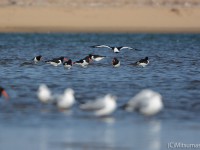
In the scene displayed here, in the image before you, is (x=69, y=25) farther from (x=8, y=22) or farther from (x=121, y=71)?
(x=121, y=71)

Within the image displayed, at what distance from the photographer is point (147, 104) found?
47.6 ft

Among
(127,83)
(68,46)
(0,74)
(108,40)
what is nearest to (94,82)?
(127,83)

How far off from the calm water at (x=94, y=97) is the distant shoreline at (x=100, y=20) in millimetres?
21339

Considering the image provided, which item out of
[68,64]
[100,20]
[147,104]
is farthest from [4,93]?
[100,20]

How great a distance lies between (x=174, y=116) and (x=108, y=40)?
29919 mm

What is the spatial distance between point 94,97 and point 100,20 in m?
36.8

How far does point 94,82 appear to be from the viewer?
20203mm

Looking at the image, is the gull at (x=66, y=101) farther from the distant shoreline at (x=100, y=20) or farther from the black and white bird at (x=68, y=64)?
the distant shoreline at (x=100, y=20)

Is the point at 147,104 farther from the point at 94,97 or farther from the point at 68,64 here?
the point at 68,64

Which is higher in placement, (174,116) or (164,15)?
(174,116)

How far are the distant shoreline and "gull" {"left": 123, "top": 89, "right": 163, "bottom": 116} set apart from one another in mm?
37375

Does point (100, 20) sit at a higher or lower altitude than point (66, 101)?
lower

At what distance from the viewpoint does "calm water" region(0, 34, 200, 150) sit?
12.8 metres

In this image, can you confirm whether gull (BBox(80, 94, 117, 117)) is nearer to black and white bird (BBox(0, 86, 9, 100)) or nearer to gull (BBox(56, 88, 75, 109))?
gull (BBox(56, 88, 75, 109))
